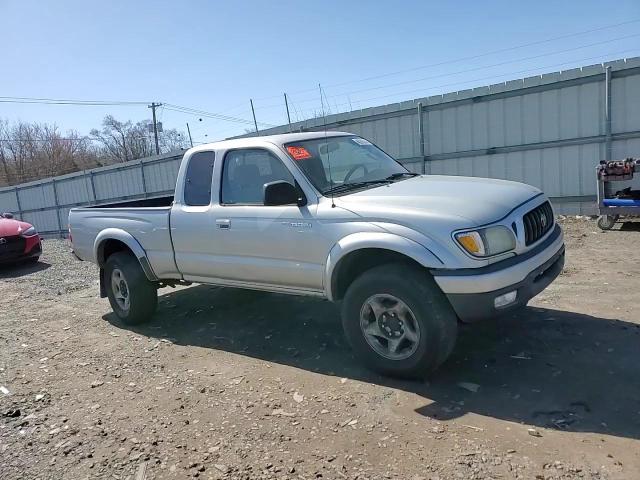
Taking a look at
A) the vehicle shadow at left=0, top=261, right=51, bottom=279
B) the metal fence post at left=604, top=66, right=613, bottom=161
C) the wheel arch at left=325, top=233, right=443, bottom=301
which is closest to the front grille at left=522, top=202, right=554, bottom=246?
the wheel arch at left=325, top=233, right=443, bottom=301

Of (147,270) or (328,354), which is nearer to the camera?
(328,354)

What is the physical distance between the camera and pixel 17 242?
36.1 ft

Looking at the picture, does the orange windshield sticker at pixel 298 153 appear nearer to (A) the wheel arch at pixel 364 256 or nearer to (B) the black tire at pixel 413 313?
(A) the wheel arch at pixel 364 256

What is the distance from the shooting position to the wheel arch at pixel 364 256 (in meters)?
3.59

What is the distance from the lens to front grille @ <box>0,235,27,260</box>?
1077cm

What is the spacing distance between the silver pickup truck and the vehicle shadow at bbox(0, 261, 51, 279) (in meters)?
6.49

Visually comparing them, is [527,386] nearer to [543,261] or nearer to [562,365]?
[562,365]

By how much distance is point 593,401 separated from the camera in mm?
3338

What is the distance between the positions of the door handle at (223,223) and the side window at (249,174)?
181 millimetres

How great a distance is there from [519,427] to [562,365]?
0.98 m

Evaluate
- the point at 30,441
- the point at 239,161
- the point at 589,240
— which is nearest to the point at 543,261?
the point at 239,161

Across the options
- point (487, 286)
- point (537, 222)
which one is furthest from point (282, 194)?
point (537, 222)

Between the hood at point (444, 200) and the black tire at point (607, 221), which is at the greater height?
the hood at point (444, 200)

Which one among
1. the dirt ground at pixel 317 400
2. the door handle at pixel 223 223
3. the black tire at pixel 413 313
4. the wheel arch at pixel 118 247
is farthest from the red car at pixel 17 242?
the black tire at pixel 413 313
